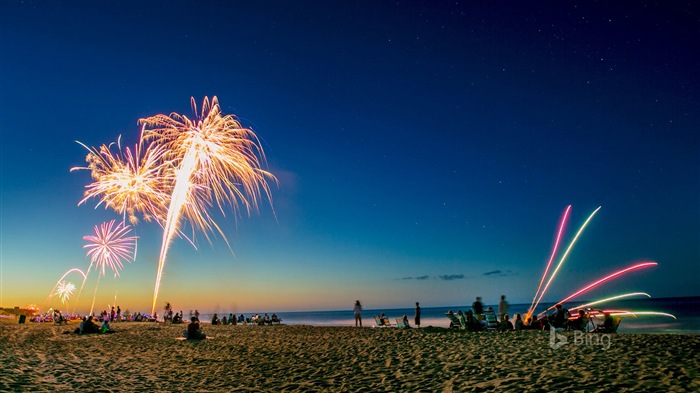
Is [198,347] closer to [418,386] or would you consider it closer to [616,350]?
[418,386]

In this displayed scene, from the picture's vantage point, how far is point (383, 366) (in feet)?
39.4

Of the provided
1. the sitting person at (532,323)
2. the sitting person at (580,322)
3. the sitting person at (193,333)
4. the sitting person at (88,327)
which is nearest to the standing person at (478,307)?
the sitting person at (532,323)

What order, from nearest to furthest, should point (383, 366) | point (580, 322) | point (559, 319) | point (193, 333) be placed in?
point (383, 366)
point (580, 322)
point (559, 319)
point (193, 333)

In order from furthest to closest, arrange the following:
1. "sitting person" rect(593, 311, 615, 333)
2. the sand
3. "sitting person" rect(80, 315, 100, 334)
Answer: "sitting person" rect(80, 315, 100, 334) → "sitting person" rect(593, 311, 615, 333) → the sand

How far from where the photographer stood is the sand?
9070 mm

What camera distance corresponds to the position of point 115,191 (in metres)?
24.0

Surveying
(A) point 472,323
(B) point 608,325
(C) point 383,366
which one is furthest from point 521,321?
(C) point 383,366

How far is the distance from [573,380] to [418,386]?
301 centimetres

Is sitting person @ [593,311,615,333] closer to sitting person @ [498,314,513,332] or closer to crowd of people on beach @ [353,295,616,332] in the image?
crowd of people on beach @ [353,295,616,332]

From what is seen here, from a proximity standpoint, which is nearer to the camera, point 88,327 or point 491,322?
point 491,322

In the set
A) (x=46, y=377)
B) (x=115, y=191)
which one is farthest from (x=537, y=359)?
(x=115, y=191)

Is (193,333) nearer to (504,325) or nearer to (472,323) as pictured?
(472,323)

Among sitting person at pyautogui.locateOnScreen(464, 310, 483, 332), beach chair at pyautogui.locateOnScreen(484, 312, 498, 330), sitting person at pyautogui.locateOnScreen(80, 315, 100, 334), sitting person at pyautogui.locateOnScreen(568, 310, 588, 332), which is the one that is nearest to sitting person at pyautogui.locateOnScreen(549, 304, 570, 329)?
sitting person at pyautogui.locateOnScreen(568, 310, 588, 332)

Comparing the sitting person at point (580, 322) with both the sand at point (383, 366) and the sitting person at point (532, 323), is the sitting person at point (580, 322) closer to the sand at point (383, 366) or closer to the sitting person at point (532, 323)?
the sitting person at point (532, 323)
